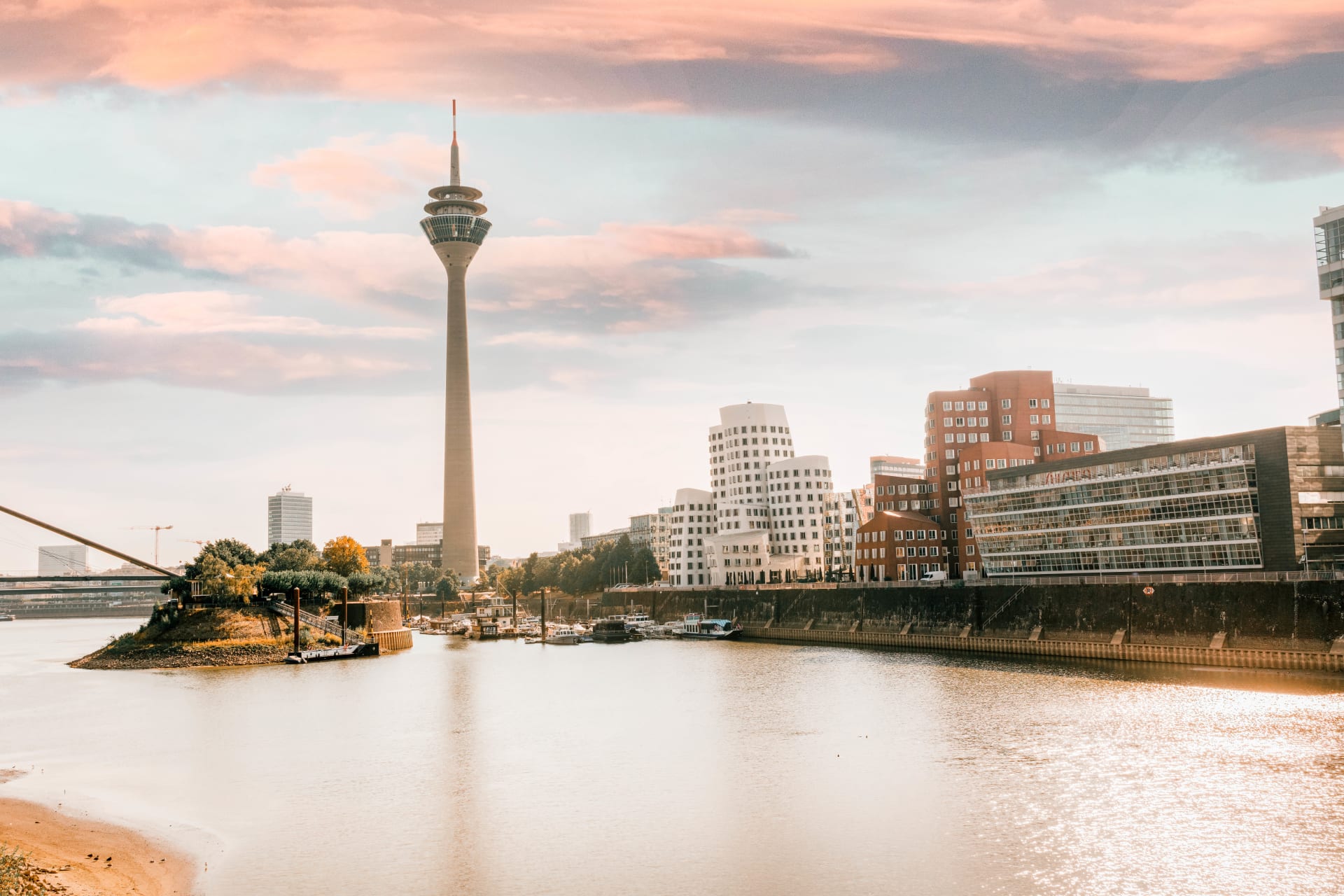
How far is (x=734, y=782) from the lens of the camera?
52750 millimetres

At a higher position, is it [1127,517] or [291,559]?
[1127,517]

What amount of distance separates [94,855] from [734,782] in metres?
28.2

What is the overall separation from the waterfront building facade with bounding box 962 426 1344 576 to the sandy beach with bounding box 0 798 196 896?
95.1 metres

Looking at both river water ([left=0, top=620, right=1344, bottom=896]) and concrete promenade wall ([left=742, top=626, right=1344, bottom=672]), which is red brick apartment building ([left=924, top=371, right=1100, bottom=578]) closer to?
concrete promenade wall ([left=742, top=626, right=1344, bottom=672])

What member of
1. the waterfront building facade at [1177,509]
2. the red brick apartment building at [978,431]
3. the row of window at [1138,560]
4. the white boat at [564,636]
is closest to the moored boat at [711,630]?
the white boat at [564,636]

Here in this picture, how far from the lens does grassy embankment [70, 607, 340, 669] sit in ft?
383

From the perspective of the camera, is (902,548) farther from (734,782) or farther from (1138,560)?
(734,782)

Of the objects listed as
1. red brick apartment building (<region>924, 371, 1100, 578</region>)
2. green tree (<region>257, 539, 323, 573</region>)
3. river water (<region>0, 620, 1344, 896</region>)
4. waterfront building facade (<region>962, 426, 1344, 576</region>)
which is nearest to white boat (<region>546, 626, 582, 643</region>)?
green tree (<region>257, 539, 323, 573</region>)

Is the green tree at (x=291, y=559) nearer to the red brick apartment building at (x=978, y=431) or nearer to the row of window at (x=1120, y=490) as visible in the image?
the red brick apartment building at (x=978, y=431)

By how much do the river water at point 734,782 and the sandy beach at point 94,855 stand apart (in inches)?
57.0

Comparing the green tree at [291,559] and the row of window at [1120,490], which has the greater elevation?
the row of window at [1120,490]

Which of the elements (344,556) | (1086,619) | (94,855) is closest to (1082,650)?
(1086,619)

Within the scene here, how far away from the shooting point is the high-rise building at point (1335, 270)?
100125 millimetres

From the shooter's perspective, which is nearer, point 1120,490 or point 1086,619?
point 1086,619
